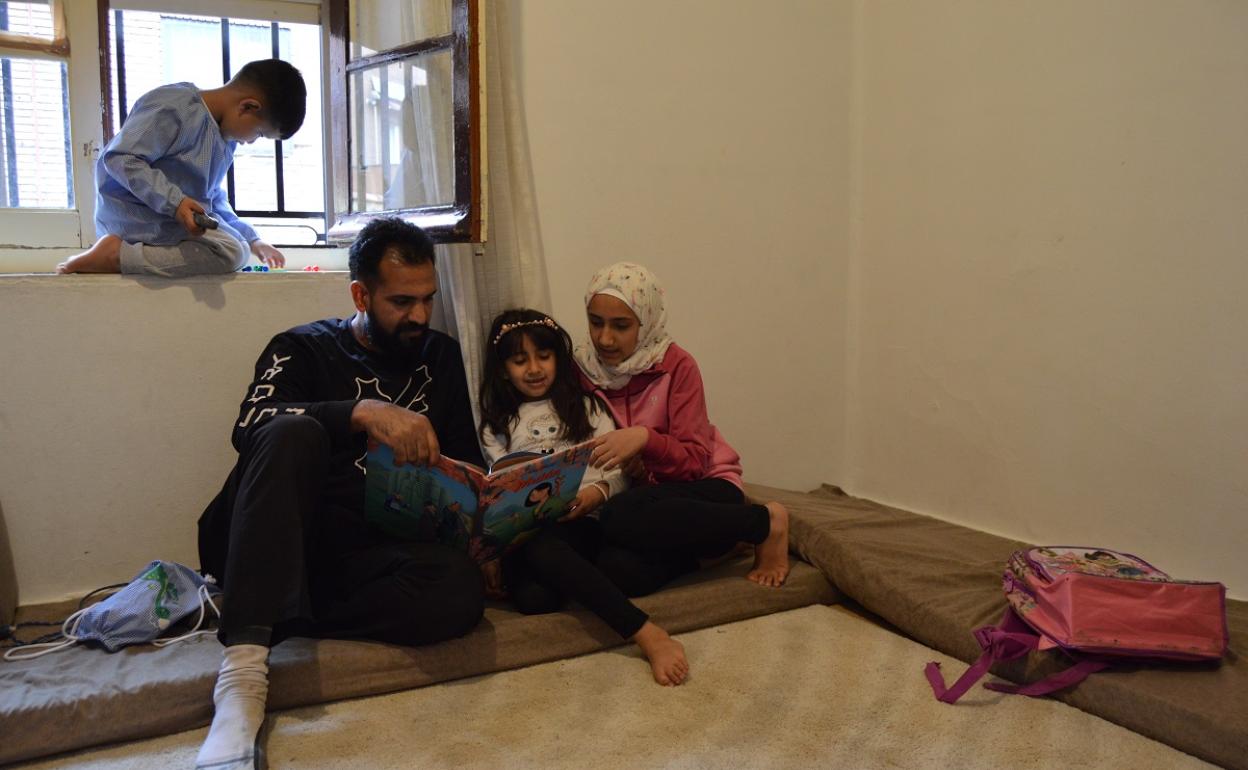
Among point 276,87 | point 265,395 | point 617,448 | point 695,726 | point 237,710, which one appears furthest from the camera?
point 276,87

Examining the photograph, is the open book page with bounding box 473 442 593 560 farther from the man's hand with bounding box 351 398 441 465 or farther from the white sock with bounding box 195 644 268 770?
the white sock with bounding box 195 644 268 770

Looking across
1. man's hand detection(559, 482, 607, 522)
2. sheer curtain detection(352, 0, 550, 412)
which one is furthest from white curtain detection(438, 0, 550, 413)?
man's hand detection(559, 482, 607, 522)

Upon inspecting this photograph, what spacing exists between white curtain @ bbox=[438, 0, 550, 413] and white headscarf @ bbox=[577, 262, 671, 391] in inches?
7.6

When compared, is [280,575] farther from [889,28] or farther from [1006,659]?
[889,28]

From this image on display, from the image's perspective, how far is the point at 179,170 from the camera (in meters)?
2.23

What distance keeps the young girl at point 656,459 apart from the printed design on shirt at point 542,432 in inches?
5.9

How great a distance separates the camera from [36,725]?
147cm

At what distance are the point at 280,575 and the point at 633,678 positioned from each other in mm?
663

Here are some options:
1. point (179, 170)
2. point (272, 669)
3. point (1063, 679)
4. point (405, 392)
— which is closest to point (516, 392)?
point (405, 392)

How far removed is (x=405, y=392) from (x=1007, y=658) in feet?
4.23

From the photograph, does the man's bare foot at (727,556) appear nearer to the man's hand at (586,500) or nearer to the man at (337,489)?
the man's hand at (586,500)

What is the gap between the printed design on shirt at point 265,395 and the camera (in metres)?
1.73

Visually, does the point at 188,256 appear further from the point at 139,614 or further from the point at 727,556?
the point at 727,556

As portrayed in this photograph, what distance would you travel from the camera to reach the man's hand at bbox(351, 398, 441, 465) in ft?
5.32
